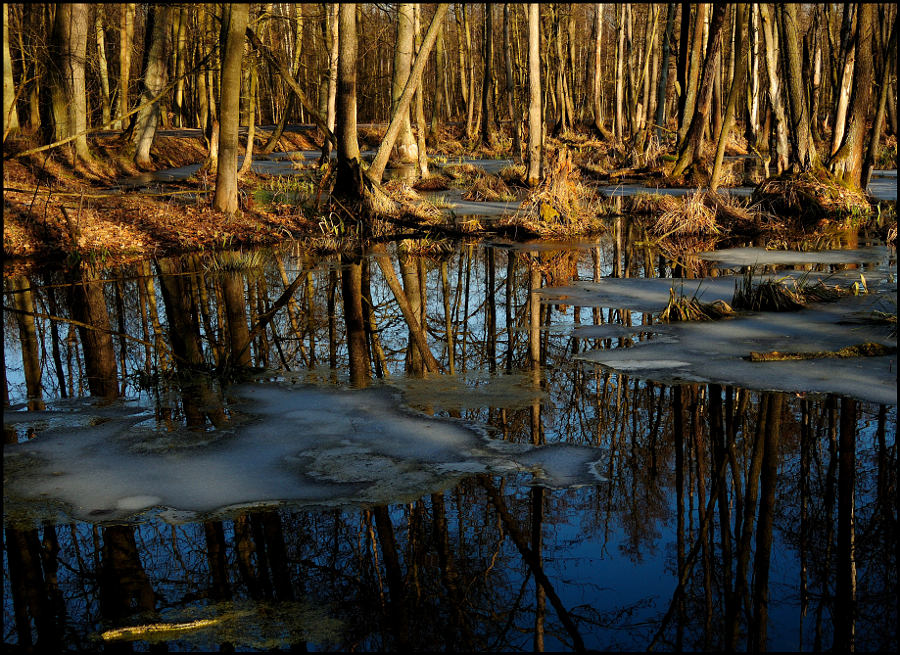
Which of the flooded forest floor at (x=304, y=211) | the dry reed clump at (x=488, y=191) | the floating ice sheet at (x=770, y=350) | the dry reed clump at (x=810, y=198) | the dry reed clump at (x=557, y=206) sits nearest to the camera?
the floating ice sheet at (x=770, y=350)

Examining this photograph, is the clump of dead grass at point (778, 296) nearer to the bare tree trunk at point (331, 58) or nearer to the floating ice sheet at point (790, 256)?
the floating ice sheet at point (790, 256)

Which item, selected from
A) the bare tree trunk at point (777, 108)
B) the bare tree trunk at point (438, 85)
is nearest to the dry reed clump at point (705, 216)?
the bare tree trunk at point (777, 108)

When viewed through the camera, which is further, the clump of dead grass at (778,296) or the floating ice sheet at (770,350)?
the clump of dead grass at (778,296)

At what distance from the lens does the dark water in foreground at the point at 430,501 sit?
3230 millimetres

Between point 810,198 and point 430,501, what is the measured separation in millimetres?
13768

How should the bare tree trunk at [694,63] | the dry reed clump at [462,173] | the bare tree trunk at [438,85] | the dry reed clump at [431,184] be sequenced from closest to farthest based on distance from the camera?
the dry reed clump at [431,184] < the bare tree trunk at [694,63] < the dry reed clump at [462,173] < the bare tree trunk at [438,85]

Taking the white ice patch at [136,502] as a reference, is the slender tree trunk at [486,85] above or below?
above

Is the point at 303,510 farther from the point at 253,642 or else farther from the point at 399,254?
the point at 399,254

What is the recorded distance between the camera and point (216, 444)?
5.14 m

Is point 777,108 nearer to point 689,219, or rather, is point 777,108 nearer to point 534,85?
point 689,219

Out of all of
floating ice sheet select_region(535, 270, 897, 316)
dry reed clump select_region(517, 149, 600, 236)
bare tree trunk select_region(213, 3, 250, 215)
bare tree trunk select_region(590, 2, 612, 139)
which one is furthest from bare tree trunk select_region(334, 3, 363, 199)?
bare tree trunk select_region(590, 2, 612, 139)

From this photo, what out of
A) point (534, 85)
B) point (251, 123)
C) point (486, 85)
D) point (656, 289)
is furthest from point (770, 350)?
point (486, 85)

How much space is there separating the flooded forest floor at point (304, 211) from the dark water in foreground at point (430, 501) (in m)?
5.06

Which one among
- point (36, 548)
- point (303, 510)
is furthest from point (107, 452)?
point (303, 510)
